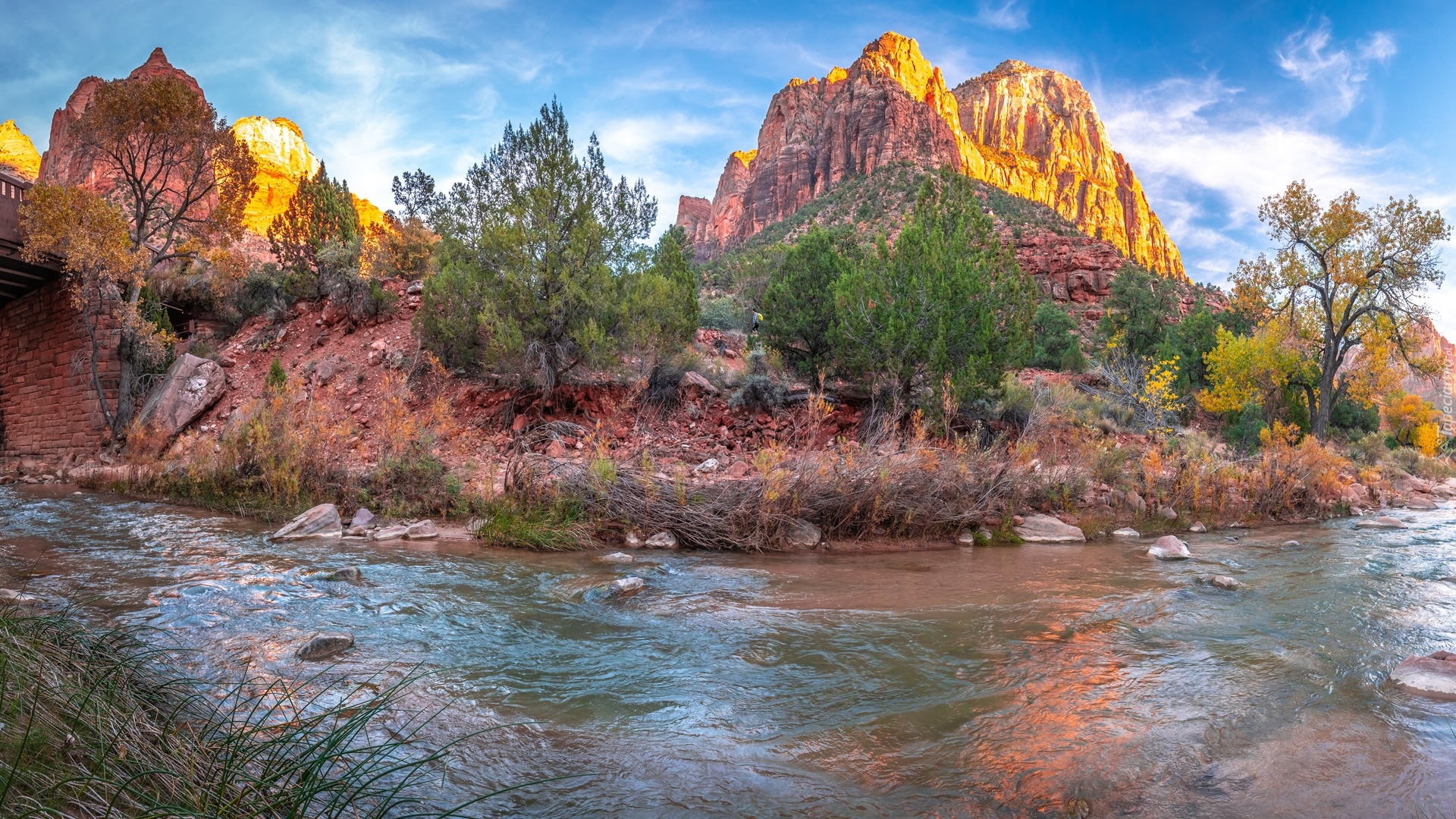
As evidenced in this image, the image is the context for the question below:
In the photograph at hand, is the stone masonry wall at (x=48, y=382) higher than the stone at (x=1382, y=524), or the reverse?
the stone masonry wall at (x=48, y=382)

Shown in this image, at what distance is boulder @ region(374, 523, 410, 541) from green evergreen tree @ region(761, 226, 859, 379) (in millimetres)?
8406

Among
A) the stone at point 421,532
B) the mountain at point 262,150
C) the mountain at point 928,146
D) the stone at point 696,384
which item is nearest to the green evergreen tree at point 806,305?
the stone at point 696,384

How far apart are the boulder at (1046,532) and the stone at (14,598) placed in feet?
32.0

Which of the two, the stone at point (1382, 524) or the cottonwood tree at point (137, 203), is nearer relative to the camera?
the stone at point (1382, 524)

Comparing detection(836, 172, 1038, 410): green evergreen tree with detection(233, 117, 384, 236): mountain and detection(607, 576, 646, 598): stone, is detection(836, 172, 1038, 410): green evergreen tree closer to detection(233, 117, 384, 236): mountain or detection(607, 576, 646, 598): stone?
detection(607, 576, 646, 598): stone

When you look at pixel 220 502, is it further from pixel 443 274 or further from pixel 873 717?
pixel 873 717

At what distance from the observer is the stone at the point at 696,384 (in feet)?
47.0

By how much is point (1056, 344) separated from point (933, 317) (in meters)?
16.6

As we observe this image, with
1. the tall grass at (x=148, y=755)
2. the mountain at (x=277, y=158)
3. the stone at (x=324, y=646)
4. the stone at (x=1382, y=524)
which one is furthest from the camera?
the mountain at (x=277, y=158)

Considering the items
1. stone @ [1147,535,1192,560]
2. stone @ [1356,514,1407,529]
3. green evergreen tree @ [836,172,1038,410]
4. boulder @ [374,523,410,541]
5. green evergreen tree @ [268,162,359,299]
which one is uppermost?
green evergreen tree @ [268,162,359,299]

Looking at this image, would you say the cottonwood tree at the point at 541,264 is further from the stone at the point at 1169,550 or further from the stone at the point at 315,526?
the stone at the point at 1169,550

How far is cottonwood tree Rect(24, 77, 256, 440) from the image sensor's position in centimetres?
1435

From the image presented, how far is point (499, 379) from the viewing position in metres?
13.6

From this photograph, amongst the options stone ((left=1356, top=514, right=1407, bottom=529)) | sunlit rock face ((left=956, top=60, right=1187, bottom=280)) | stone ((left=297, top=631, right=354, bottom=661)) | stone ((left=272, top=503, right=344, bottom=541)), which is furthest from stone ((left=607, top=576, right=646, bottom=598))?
sunlit rock face ((left=956, top=60, right=1187, bottom=280))
